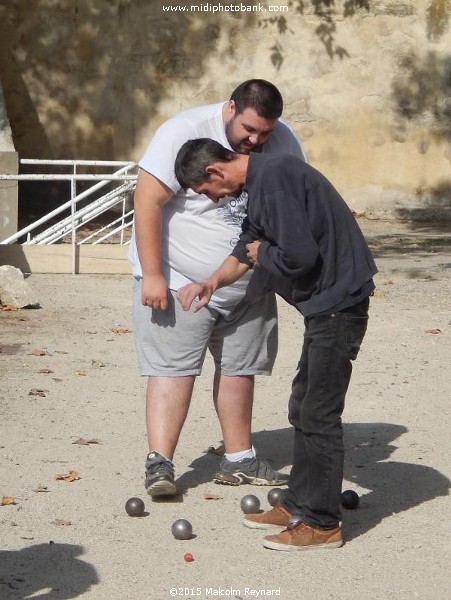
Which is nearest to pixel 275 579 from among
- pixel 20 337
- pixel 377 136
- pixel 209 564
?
pixel 209 564

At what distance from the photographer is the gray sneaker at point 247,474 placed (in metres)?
5.87

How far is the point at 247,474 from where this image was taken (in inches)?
231

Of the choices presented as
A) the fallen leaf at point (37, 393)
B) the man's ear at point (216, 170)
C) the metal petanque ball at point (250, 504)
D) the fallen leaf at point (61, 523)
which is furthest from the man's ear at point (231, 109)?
the fallen leaf at point (37, 393)

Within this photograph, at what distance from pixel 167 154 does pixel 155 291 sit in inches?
24.3

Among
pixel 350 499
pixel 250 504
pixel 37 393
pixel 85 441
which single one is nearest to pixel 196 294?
pixel 250 504

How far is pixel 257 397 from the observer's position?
24.9 ft

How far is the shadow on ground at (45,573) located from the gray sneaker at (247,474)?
44.4 inches

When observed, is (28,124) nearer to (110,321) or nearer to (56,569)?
(110,321)

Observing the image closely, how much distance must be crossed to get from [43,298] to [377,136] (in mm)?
7572

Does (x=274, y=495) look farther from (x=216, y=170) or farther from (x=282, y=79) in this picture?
(x=282, y=79)

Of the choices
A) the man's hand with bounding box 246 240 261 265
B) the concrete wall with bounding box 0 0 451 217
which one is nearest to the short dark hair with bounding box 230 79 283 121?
the man's hand with bounding box 246 240 261 265

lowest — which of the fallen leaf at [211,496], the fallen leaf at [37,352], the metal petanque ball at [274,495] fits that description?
the fallen leaf at [37,352]

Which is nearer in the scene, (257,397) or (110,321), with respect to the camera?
(257,397)

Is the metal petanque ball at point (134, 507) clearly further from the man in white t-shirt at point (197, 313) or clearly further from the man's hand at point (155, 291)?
the man's hand at point (155, 291)
